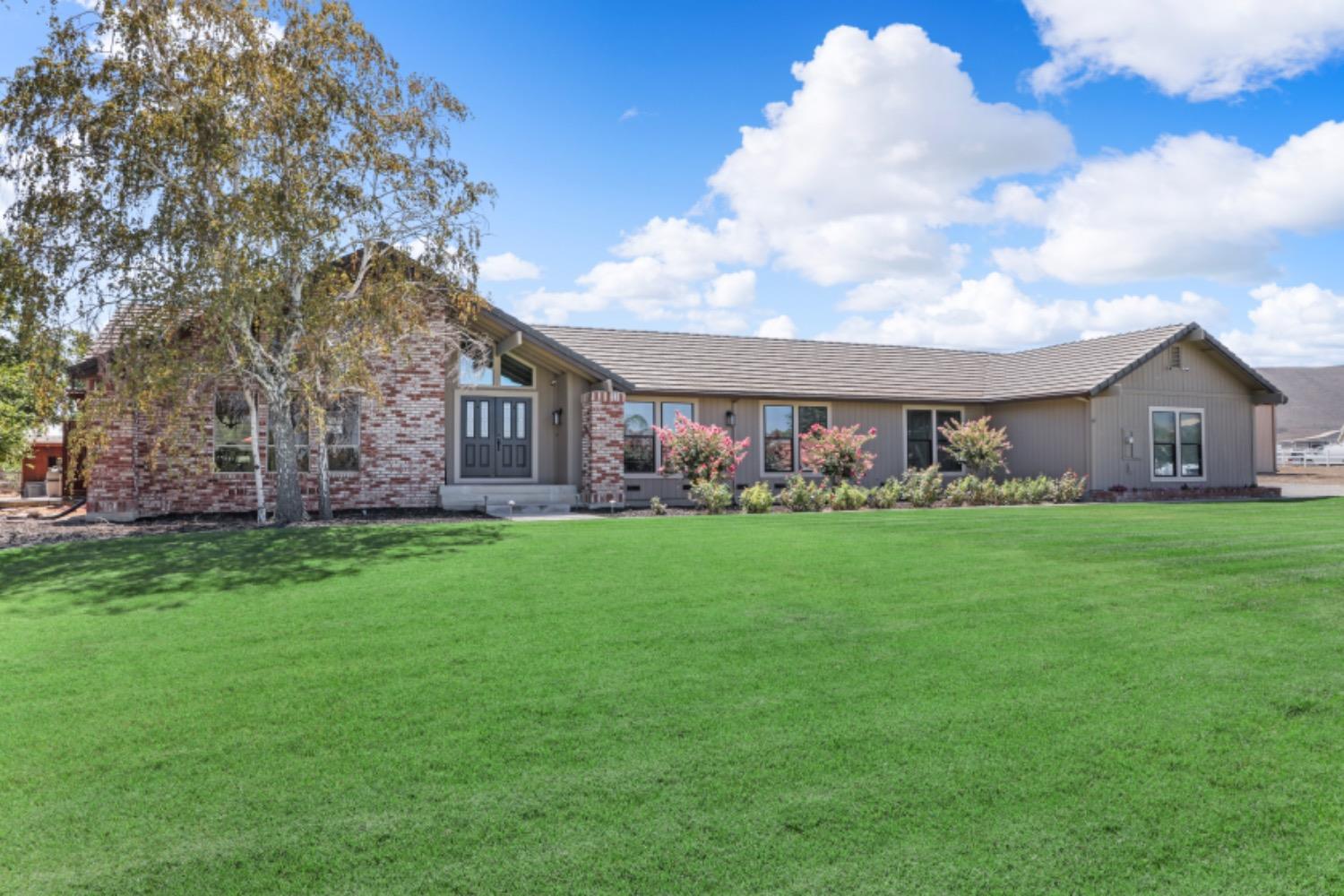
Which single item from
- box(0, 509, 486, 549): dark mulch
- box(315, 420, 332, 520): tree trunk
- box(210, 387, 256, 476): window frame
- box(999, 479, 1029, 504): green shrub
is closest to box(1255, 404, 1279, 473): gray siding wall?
box(999, 479, 1029, 504): green shrub

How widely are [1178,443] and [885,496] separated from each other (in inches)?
367

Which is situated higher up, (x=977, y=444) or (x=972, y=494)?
(x=977, y=444)

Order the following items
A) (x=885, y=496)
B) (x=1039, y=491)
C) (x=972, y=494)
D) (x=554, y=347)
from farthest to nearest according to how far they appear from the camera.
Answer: (x=1039, y=491)
(x=972, y=494)
(x=885, y=496)
(x=554, y=347)

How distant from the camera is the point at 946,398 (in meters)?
22.2

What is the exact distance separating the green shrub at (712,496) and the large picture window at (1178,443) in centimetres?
1143

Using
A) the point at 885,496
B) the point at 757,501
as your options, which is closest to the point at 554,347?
the point at 757,501

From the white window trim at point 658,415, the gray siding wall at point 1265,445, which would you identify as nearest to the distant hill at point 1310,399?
the gray siding wall at point 1265,445

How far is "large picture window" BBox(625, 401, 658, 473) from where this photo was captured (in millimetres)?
19250

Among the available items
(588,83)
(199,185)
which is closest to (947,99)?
(588,83)

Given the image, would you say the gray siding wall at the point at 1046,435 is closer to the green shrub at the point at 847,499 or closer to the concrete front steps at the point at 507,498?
the green shrub at the point at 847,499

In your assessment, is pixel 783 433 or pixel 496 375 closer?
pixel 496 375

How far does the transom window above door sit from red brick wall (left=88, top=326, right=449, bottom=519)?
0.58 m

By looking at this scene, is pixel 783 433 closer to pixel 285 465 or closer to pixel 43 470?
pixel 285 465

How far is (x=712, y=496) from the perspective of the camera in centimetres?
1622
